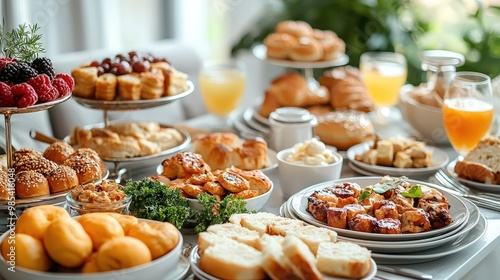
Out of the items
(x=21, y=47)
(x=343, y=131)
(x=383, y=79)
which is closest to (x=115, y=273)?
(x=21, y=47)

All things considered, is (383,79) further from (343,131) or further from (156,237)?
(156,237)

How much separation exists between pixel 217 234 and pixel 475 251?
0.63 m

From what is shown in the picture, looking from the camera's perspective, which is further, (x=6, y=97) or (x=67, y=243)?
(x=6, y=97)

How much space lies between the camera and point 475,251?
1.65 metres

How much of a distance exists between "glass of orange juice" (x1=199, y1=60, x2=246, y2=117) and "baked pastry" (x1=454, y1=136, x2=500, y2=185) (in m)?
1.05

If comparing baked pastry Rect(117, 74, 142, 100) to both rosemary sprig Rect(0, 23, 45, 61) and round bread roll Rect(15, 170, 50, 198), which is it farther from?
round bread roll Rect(15, 170, 50, 198)

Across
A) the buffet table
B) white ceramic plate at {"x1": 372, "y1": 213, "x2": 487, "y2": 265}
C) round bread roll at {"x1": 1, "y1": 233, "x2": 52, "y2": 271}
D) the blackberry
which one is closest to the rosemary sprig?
the blackberry

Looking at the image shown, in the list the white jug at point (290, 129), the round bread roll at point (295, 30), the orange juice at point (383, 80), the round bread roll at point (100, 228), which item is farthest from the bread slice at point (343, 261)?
the round bread roll at point (295, 30)

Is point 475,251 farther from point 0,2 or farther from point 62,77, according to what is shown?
point 0,2

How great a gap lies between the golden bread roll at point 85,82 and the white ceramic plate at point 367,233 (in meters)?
0.70

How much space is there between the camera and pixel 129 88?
2.03 metres

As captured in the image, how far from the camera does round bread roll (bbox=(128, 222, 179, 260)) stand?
138 centimetres

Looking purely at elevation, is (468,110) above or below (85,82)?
below

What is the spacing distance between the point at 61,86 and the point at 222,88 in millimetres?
1147
